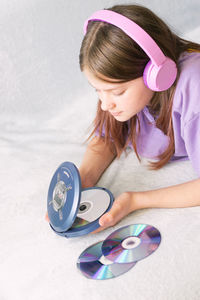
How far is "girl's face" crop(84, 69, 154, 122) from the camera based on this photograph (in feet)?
3.25

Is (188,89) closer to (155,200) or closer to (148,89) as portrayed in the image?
(148,89)

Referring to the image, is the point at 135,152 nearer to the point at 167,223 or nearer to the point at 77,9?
the point at 167,223

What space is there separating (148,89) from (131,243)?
36 cm

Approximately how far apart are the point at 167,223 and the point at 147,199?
81 mm

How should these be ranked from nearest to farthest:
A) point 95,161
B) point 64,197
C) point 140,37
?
point 140,37, point 64,197, point 95,161

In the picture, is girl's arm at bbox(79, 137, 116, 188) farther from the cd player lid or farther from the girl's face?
the girl's face

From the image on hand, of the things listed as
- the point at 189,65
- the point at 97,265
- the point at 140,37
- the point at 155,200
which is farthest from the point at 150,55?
the point at 97,265

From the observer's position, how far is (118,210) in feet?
3.43

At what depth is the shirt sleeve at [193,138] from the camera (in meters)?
1.04

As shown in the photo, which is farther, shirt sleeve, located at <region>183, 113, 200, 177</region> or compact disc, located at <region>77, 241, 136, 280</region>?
shirt sleeve, located at <region>183, 113, 200, 177</region>

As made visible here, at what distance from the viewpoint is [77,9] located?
66.4 inches

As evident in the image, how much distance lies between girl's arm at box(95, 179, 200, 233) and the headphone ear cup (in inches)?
9.7

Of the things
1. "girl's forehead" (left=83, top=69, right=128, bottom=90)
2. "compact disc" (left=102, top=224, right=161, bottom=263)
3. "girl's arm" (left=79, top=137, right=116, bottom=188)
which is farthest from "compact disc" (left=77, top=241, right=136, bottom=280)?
"girl's forehead" (left=83, top=69, right=128, bottom=90)

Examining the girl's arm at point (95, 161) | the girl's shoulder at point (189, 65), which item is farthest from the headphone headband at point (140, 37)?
the girl's arm at point (95, 161)
